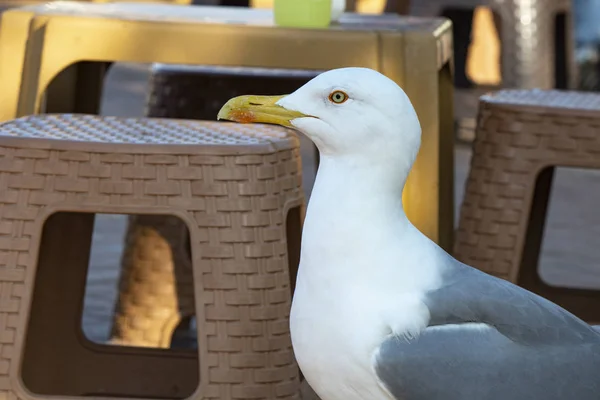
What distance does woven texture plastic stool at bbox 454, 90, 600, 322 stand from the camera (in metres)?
1.96

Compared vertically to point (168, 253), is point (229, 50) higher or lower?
higher

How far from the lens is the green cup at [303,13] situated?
72.7 inches

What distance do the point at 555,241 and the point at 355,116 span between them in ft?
6.73

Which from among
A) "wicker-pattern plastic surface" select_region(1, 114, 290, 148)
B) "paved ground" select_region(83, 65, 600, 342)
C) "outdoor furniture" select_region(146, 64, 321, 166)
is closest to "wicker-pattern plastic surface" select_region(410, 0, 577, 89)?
"paved ground" select_region(83, 65, 600, 342)

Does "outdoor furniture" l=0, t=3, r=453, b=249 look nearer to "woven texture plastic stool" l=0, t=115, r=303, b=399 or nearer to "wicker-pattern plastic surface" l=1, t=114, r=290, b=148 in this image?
"wicker-pattern plastic surface" l=1, t=114, r=290, b=148

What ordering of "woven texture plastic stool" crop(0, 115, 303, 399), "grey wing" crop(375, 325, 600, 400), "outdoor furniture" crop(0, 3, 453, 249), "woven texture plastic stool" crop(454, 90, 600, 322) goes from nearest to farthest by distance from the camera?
1. "grey wing" crop(375, 325, 600, 400)
2. "woven texture plastic stool" crop(0, 115, 303, 399)
3. "outdoor furniture" crop(0, 3, 453, 249)
4. "woven texture plastic stool" crop(454, 90, 600, 322)

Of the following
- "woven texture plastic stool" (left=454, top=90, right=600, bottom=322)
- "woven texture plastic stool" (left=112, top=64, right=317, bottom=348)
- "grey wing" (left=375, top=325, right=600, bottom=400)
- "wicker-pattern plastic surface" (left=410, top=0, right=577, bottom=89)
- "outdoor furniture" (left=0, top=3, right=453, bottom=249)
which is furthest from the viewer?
"wicker-pattern plastic surface" (left=410, top=0, right=577, bottom=89)

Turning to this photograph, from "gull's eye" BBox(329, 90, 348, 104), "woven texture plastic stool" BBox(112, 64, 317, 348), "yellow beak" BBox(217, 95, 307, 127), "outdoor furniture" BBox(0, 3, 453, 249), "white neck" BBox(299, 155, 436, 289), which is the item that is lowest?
"woven texture plastic stool" BBox(112, 64, 317, 348)

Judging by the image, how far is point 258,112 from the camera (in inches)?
53.8

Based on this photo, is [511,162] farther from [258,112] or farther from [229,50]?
[258,112]

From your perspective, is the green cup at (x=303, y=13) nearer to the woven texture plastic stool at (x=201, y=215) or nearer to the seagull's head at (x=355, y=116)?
the woven texture plastic stool at (x=201, y=215)

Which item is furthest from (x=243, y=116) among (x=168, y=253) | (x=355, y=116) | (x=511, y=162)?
(x=168, y=253)

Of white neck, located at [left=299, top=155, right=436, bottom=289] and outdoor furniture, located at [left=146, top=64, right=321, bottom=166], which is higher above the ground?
white neck, located at [left=299, top=155, right=436, bottom=289]

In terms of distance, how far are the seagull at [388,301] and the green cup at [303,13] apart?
508 millimetres
